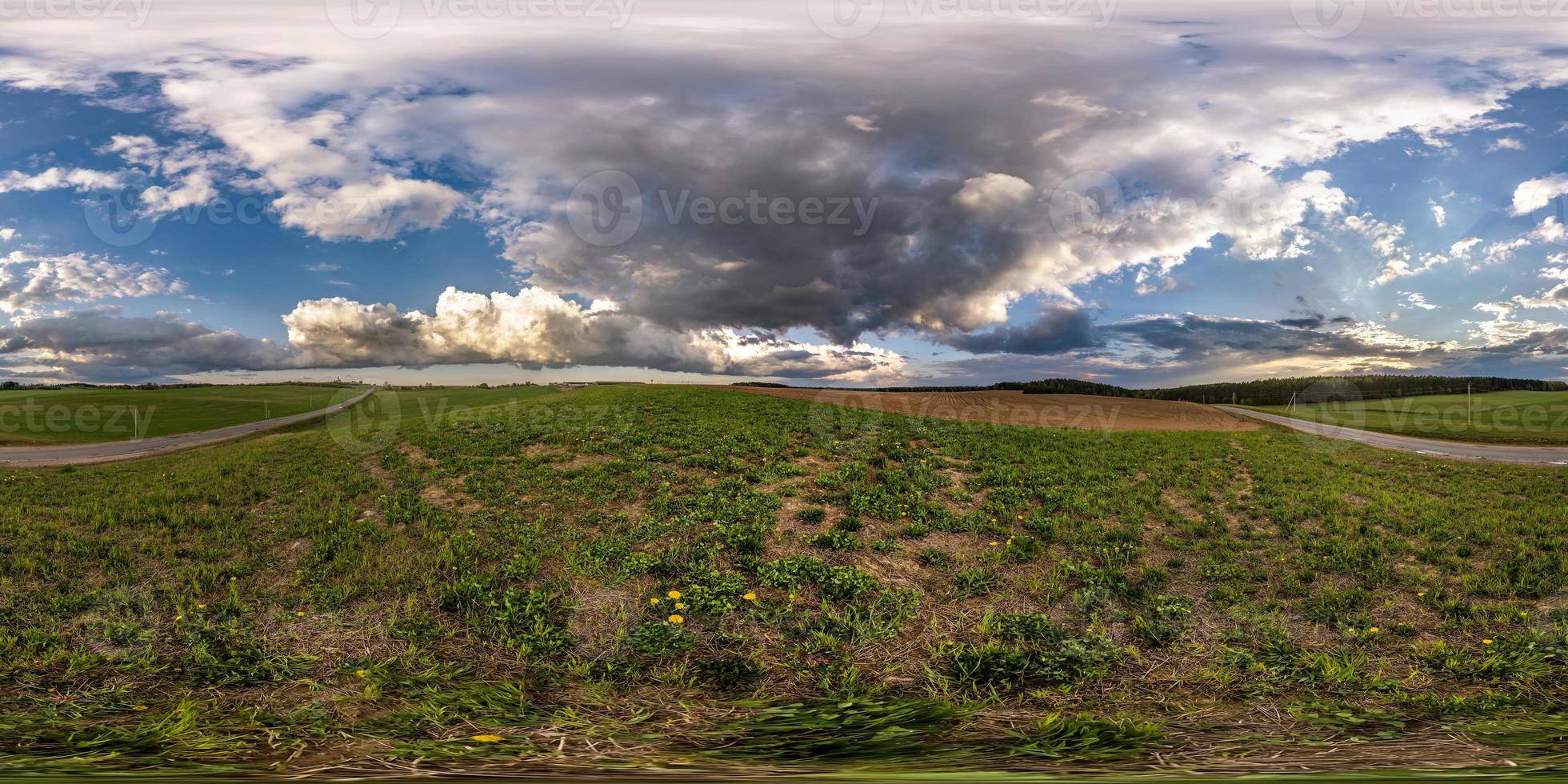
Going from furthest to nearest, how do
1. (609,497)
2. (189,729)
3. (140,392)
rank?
(140,392), (609,497), (189,729)

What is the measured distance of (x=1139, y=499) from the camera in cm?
1183

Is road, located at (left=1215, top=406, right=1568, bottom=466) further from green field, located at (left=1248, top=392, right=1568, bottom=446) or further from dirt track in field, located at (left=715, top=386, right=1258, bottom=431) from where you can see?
dirt track in field, located at (left=715, top=386, right=1258, bottom=431)

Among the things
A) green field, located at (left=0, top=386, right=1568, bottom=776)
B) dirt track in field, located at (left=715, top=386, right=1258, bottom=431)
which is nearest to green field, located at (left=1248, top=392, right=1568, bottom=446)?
dirt track in field, located at (left=715, top=386, right=1258, bottom=431)

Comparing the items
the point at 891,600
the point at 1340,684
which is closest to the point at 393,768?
the point at 891,600

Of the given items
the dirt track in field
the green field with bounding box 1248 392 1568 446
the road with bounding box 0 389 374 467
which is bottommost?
the road with bounding box 0 389 374 467

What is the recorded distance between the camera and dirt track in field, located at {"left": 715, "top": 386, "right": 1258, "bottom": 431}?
101ft

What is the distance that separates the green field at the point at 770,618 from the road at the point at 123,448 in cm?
2158

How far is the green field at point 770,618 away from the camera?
3941 mm

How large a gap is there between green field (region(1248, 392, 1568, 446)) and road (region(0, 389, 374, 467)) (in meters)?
63.3

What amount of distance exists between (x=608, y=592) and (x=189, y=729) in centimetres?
372

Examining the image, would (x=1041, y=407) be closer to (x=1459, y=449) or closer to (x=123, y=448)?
(x=1459, y=449)

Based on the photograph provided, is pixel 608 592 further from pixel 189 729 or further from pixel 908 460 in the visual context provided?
pixel 908 460

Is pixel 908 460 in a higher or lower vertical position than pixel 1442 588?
higher

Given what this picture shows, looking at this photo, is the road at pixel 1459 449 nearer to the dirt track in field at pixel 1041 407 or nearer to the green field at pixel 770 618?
the dirt track in field at pixel 1041 407
